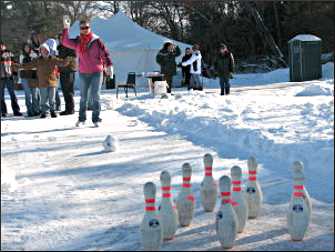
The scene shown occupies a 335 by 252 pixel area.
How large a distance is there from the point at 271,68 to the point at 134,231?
32335 mm

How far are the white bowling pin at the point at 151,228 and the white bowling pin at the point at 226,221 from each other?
42cm

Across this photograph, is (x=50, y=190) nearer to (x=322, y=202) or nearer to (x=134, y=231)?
(x=134, y=231)

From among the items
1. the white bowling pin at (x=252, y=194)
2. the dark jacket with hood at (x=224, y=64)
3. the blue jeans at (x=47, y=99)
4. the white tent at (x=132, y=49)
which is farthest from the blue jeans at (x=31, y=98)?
the white tent at (x=132, y=49)

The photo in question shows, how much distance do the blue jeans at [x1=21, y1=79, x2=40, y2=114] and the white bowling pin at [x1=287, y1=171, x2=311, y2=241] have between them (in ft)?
32.4

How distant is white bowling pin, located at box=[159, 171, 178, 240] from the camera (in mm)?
4375

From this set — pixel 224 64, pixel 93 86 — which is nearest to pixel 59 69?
pixel 93 86

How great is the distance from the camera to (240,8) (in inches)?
1565

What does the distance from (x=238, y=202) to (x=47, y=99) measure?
29.4ft

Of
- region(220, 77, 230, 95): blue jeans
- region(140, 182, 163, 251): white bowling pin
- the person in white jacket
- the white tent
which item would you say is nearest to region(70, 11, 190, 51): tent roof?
the white tent

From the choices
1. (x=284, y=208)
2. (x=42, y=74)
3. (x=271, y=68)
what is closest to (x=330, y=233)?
(x=284, y=208)

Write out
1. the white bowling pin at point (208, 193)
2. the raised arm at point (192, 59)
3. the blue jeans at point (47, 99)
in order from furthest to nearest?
the raised arm at point (192, 59) < the blue jeans at point (47, 99) < the white bowling pin at point (208, 193)

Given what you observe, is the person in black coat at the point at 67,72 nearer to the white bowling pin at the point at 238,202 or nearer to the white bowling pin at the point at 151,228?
A: the white bowling pin at the point at 238,202

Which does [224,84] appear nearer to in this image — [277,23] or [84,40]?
[84,40]

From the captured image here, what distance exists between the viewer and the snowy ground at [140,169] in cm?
454
